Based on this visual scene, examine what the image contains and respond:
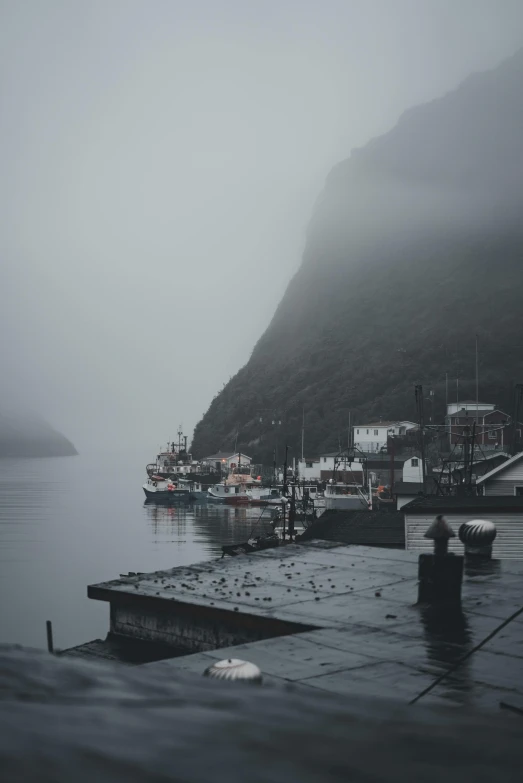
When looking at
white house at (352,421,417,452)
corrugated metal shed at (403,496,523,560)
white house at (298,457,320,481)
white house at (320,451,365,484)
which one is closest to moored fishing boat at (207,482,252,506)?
white house at (298,457,320,481)

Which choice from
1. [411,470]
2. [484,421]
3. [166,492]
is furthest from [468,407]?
[166,492]

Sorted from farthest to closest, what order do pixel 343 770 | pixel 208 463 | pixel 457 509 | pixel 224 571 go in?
1. pixel 208 463
2. pixel 457 509
3. pixel 224 571
4. pixel 343 770

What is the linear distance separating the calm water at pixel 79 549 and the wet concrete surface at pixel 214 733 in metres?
33.9

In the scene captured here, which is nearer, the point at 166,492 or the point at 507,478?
the point at 507,478

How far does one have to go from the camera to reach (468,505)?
2798 cm

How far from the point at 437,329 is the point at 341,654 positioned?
183m

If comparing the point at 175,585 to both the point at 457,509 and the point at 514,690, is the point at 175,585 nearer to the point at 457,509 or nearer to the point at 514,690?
the point at 514,690

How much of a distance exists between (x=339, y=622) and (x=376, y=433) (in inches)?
5265

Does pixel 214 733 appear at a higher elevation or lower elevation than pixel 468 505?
higher

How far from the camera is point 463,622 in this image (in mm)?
11141

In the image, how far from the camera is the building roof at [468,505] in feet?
89.8

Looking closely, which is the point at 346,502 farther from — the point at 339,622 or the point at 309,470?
the point at 339,622

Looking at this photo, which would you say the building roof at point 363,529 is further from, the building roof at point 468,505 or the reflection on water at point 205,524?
the reflection on water at point 205,524

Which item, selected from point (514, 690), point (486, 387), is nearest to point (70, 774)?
point (514, 690)
